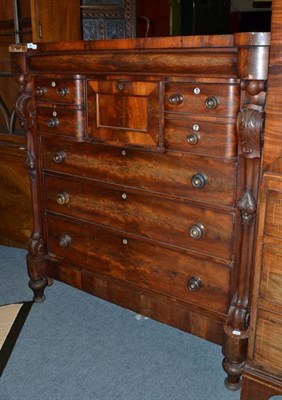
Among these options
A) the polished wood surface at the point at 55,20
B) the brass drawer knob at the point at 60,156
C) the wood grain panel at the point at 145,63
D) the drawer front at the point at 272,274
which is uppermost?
the polished wood surface at the point at 55,20

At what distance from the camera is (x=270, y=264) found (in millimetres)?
1540

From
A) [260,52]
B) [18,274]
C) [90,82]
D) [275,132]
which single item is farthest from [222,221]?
[18,274]

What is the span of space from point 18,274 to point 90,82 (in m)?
1.45

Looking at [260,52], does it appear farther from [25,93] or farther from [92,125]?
[25,93]

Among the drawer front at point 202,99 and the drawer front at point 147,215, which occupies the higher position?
the drawer front at point 202,99

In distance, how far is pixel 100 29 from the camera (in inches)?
109

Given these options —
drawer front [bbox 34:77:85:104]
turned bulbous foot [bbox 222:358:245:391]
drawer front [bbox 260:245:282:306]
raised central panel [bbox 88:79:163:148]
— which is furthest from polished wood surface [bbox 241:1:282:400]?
drawer front [bbox 34:77:85:104]

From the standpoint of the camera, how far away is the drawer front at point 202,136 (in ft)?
5.30

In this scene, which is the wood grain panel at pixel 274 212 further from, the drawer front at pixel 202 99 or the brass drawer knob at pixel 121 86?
the brass drawer knob at pixel 121 86

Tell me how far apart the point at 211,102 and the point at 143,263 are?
0.80 meters

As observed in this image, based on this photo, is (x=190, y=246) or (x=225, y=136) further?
(x=190, y=246)

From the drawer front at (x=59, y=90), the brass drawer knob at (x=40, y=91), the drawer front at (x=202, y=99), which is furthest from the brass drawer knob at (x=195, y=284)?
the brass drawer knob at (x=40, y=91)

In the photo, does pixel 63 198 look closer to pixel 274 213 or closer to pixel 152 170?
pixel 152 170

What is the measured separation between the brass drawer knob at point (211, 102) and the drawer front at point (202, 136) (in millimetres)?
52
